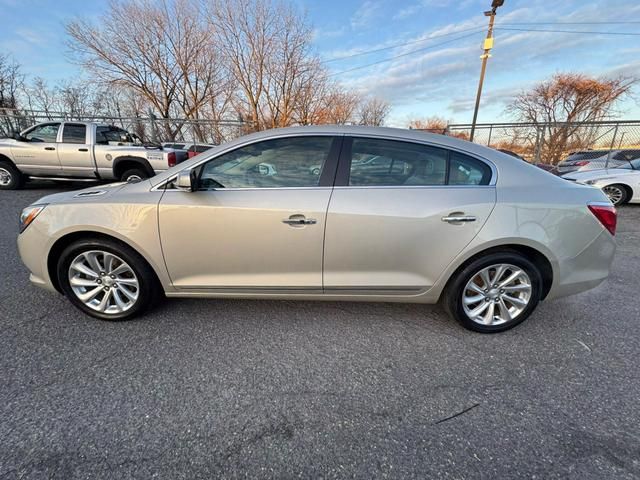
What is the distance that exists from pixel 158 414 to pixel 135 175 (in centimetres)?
741

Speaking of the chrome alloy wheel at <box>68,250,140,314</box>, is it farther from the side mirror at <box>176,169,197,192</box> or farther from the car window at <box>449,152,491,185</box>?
the car window at <box>449,152,491,185</box>

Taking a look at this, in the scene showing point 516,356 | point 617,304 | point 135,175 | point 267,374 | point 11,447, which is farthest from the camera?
point 135,175

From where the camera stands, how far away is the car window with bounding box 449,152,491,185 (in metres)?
2.31

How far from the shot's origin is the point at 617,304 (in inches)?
116

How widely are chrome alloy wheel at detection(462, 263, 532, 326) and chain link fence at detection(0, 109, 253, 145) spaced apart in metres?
14.7

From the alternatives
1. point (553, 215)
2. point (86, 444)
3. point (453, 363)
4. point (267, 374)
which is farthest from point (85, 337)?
point (553, 215)

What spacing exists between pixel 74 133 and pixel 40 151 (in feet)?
3.14

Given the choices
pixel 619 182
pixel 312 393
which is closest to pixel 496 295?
pixel 312 393

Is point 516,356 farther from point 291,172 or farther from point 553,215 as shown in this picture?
point 291,172

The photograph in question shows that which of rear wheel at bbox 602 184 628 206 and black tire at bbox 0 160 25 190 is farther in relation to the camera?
black tire at bbox 0 160 25 190

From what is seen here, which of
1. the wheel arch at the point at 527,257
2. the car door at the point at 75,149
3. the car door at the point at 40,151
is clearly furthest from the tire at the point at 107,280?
the car door at the point at 40,151

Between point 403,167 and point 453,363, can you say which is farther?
point 403,167

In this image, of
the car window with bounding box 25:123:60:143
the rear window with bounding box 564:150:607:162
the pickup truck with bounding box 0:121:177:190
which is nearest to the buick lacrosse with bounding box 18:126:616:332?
the pickup truck with bounding box 0:121:177:190

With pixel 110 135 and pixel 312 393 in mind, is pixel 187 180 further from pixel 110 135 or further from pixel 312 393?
pixel 110 135
